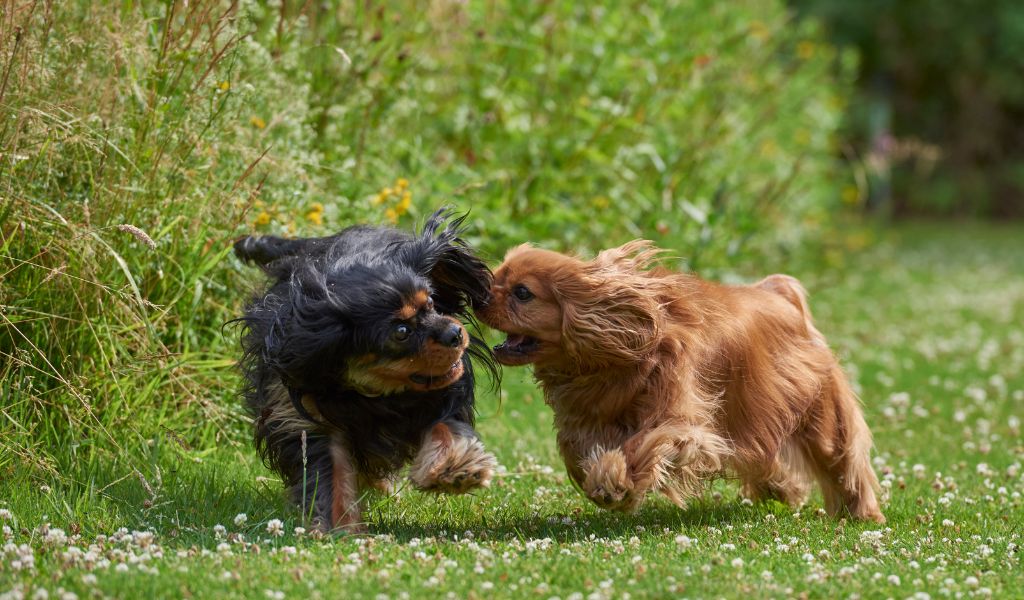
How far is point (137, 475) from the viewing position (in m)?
4.44

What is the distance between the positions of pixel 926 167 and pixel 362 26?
22124 millimetres

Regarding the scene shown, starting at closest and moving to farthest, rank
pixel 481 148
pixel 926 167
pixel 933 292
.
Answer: pixel 481 148 < pixel 933 292 < pixel 926 167

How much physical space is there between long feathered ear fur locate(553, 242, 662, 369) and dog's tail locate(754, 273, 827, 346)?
35.0 inches

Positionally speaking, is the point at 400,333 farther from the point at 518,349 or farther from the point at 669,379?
the point at 669,379

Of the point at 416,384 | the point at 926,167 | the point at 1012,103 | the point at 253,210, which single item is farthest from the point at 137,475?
the point at 1012,103

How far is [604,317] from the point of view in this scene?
14.2ft

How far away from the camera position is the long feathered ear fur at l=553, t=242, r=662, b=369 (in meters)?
4.33

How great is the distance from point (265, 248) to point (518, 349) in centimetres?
117

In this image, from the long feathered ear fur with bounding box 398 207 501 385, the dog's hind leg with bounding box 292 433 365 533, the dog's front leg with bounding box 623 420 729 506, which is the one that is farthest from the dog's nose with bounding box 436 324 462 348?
the dog's front leg with bounding box 623 420 729 506

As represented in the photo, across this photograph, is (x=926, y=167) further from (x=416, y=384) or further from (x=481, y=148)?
(x=416, y=384)

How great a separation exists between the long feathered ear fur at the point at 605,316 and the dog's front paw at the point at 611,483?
389 millimetres

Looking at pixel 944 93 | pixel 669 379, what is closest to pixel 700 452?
pixel 669 379

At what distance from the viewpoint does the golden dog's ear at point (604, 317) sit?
433 cm

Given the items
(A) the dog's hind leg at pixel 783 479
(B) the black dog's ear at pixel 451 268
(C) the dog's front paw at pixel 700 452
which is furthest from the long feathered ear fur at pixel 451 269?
(A) the dog's hind leg at pixel 783 479
